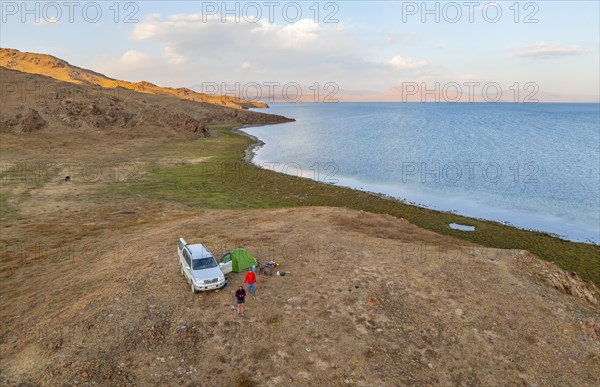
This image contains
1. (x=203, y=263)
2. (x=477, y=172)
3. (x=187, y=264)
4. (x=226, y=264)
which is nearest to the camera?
(x=203, y=263)

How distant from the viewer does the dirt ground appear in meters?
15.5

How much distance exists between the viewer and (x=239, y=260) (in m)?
22.7

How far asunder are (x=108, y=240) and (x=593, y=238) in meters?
46.6

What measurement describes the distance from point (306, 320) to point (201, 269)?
21.2 ft

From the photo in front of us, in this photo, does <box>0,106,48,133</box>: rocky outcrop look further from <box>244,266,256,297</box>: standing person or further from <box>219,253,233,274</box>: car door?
<box>244,266,256,297</box>: standing person

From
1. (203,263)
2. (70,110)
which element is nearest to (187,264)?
(203,263)

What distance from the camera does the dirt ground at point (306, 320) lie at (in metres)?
15.5

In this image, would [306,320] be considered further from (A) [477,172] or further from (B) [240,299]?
(A) [477,172]

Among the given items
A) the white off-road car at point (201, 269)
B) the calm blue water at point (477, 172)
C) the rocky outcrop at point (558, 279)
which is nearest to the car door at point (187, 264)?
the white off-road car at point (201, 269)

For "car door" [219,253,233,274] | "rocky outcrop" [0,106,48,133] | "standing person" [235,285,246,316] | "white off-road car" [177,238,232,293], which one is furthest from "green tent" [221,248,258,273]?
"rocky outcrop" [0,106,48,133]

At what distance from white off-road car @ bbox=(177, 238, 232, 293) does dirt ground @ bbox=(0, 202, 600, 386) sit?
1.95 feet

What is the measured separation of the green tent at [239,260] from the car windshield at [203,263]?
139 centimetres

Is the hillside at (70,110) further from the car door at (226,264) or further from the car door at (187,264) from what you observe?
the car door at (226,264)

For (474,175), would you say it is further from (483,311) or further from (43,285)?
(43,285)
